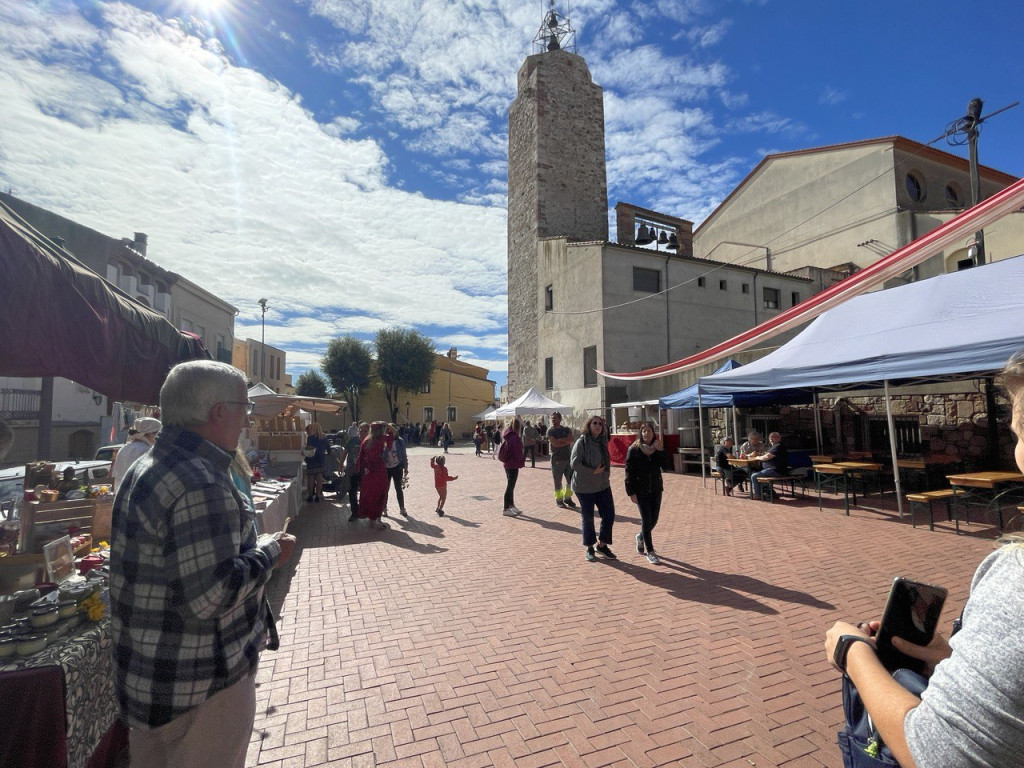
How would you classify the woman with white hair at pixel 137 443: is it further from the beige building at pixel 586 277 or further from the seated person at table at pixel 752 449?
the beige building at pixel 586 277

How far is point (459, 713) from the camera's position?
3062mm

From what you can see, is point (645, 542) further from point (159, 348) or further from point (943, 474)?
point (943, 474)

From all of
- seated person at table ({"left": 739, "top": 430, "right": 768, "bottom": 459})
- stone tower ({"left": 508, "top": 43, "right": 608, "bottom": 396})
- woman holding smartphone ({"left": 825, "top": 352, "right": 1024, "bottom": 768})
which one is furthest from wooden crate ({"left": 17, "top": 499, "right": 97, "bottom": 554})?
stone tower ({"left": 508, "top": 43, "right": 608, "bottom": 396})

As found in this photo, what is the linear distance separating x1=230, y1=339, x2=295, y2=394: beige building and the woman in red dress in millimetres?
33740

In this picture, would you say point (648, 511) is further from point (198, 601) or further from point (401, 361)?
point (401, 361)

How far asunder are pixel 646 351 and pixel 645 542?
56.1ft

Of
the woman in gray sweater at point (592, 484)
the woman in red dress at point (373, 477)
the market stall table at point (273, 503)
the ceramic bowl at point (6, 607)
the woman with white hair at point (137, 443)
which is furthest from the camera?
the woman in red dress at point (373, 477)

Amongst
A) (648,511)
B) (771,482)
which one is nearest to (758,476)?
(771,482)

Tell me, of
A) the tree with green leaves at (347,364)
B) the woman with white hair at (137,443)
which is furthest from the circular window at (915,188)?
the tree with green leaves at (347,364)

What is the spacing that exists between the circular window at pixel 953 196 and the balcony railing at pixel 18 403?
118 feet

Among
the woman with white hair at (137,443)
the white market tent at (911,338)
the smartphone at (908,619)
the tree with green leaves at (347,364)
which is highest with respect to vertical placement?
the tree with green leaves at (347,364)

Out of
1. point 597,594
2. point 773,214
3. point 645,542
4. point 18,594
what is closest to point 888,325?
point 645,542

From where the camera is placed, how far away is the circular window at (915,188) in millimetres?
22125

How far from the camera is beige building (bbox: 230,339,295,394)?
42.1 m
